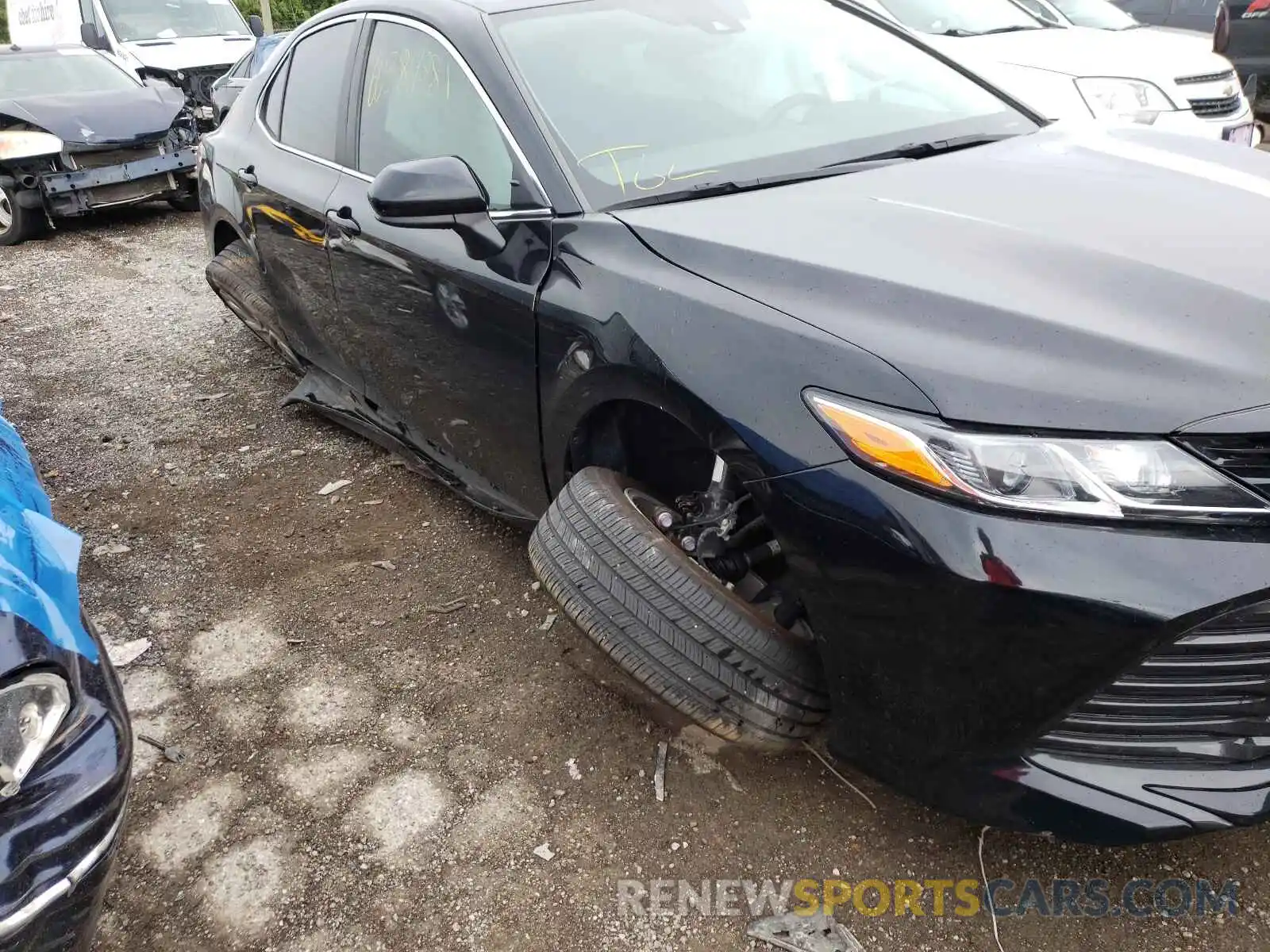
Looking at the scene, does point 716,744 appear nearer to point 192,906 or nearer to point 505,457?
point 505,457

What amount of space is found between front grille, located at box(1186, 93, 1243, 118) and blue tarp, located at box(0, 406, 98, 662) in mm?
5979

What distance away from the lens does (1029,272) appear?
1.76 m

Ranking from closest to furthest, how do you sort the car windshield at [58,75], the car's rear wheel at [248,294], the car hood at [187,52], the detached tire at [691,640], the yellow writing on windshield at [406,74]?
the detached tire at [691,640] < the yellow writing on windshield at [406,74] < the car's rear wheel at [248,294] < the car windshield at [58,75] < the car hood at [187,52]

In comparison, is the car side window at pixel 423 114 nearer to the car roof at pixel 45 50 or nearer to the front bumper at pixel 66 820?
the front bumper at pixel 66 820

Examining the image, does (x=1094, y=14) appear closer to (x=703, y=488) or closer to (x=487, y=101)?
(x=487, y=101)

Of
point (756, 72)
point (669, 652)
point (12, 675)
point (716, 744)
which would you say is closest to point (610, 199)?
point (756, 72)

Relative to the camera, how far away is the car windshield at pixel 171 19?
10.4 meters

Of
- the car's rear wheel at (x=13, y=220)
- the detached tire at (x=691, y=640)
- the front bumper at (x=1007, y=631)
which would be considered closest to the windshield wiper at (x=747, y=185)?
the detached tire at (x=691, y=640)

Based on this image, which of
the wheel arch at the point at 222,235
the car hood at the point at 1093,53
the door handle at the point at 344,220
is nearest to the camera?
the door handle at the point at 344,220

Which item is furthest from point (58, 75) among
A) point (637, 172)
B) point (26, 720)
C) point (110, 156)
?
point (26, 720)

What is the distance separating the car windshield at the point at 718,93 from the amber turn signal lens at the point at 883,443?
2.92ft

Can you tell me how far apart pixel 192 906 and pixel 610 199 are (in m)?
1.80

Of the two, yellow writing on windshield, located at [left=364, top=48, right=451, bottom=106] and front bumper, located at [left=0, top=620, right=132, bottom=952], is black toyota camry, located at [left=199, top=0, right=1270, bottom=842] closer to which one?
yellow writing on windshield, located at [left=364, top=48, right=451, bottom=106]

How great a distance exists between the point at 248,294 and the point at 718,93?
2.42m
